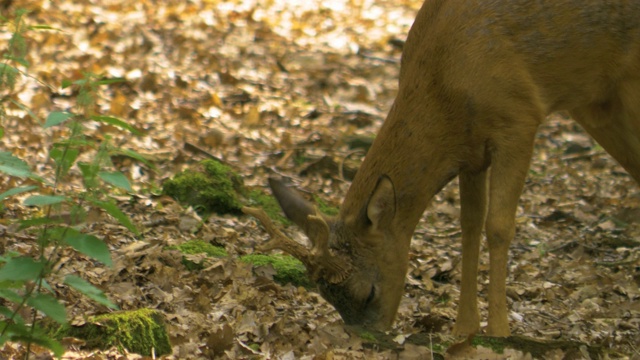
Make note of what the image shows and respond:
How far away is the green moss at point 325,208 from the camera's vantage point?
9115mm

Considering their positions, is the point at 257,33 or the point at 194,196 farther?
the point at 257,33

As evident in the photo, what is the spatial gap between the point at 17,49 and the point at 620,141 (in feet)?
16.5

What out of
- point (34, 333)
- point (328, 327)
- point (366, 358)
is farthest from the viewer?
point (328, 327)

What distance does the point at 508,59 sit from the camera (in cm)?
639

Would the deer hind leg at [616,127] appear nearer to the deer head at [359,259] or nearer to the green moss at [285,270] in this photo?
the deer head at [359,259]

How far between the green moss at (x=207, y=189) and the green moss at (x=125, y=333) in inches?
136

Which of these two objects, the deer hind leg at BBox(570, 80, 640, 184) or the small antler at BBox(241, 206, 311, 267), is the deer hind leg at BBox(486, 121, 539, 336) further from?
the small antler at BBox(241, 206, 311, 267)

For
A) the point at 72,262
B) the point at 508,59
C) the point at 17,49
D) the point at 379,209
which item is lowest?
the point at 72,262

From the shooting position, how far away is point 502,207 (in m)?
6.53

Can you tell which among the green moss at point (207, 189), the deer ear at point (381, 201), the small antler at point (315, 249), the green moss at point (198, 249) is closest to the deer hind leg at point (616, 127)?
the deer ear at point (381, 201)

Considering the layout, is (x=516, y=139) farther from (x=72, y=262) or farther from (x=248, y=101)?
(x=248, y=101)

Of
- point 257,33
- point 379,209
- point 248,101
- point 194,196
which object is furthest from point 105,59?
point 379,209

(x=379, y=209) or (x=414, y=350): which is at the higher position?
(x=379, y=209)

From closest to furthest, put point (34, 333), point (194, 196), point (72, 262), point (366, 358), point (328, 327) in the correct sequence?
point (34, 333), point (366, 358), point (328, 327), point (72, 262), point (194, 196)
